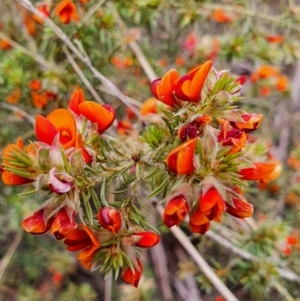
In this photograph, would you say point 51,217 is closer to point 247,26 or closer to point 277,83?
point 247,26

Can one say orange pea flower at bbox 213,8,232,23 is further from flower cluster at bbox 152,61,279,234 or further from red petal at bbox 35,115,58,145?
red petal at bbox 35,115,58,145

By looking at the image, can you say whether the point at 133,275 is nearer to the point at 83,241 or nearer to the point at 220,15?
the point at 83,241

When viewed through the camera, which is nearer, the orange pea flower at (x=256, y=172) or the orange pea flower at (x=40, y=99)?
the orange pea flower at (x=256, y=172)

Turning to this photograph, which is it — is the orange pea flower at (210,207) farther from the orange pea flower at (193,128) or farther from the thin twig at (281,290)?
the thin twig at (281,290)

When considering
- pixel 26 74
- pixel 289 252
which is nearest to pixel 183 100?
pixel 289 252

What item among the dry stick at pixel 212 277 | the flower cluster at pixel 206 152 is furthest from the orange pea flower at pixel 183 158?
the dry stick at pixel 212 277

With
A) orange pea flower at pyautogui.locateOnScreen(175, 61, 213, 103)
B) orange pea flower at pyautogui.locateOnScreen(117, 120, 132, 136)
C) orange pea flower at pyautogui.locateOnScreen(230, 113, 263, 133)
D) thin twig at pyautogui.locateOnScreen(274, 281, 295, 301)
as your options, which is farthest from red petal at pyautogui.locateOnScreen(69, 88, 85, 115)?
thin twig at pyautogui.locateOnScreen(274, 281, 295, 301)
